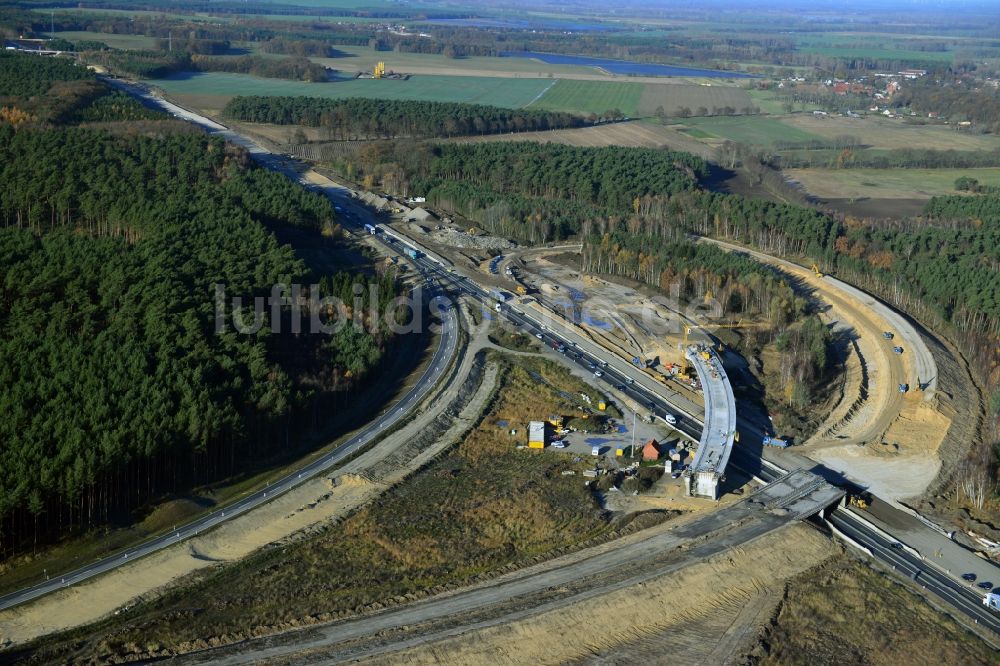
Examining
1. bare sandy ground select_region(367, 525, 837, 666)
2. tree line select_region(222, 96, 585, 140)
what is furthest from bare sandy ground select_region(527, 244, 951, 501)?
tree line select_region(222, 96, 585, 140)

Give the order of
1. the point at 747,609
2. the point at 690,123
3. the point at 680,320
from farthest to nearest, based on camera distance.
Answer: the point at 690,123, the point at 680,320, the point at 747,609

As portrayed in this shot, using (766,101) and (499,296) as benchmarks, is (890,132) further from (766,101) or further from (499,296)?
(499,296)

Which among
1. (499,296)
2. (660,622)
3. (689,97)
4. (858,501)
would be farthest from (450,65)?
(660,622)

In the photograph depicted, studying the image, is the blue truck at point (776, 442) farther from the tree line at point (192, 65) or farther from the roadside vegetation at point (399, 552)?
the tree line at point (192, 65)

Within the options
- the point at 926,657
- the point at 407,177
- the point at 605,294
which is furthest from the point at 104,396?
the point at 407,177

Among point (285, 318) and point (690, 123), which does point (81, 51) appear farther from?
point (285, 318)

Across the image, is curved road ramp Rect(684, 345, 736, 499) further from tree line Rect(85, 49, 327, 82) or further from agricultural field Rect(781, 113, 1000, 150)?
tree line Rect(85, 49, 327, 82)

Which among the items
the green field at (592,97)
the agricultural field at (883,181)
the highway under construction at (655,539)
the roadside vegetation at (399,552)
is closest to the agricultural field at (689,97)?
the green field at (592,97)
